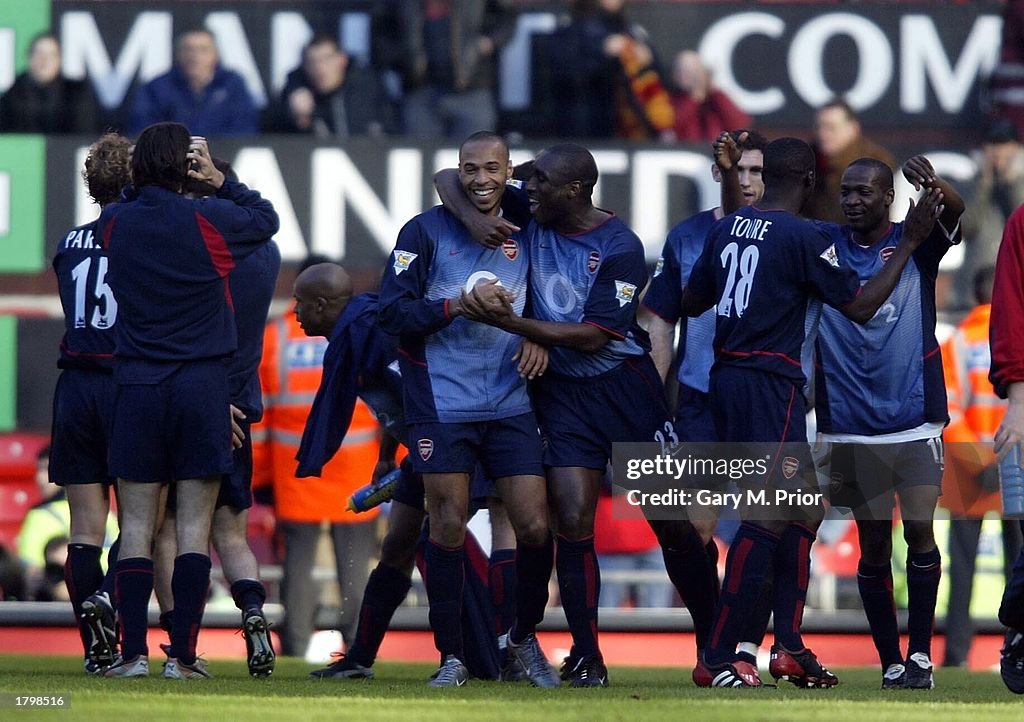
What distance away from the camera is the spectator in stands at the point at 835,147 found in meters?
12.1

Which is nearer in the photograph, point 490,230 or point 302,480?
point 490,230

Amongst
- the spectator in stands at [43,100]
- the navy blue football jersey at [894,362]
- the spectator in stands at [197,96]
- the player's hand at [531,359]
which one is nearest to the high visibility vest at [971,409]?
the navy blue football jersey at [894,362]

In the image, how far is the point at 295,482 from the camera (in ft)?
33.1

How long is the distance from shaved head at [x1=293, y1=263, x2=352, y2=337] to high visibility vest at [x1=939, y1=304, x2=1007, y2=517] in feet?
11.9

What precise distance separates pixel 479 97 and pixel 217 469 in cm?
596

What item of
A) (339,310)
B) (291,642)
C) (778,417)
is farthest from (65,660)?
(778,417)

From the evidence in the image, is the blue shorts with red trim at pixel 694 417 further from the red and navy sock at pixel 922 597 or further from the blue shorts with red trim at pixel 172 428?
the blue shorts with red trim at pixel 172 428

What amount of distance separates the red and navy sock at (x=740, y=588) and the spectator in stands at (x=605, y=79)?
6.24 meters

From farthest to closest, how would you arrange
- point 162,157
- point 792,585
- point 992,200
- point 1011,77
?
1. point 1011,77
2. point 992,200
3. point 792,585
4. point 162,157

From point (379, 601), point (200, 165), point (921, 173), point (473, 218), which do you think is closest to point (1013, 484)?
point (921, 173)

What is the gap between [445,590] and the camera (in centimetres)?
704

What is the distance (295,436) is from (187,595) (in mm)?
3004

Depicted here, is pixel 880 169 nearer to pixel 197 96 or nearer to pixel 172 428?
pixel 172 428

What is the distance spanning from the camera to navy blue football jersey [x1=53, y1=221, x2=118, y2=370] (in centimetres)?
770
